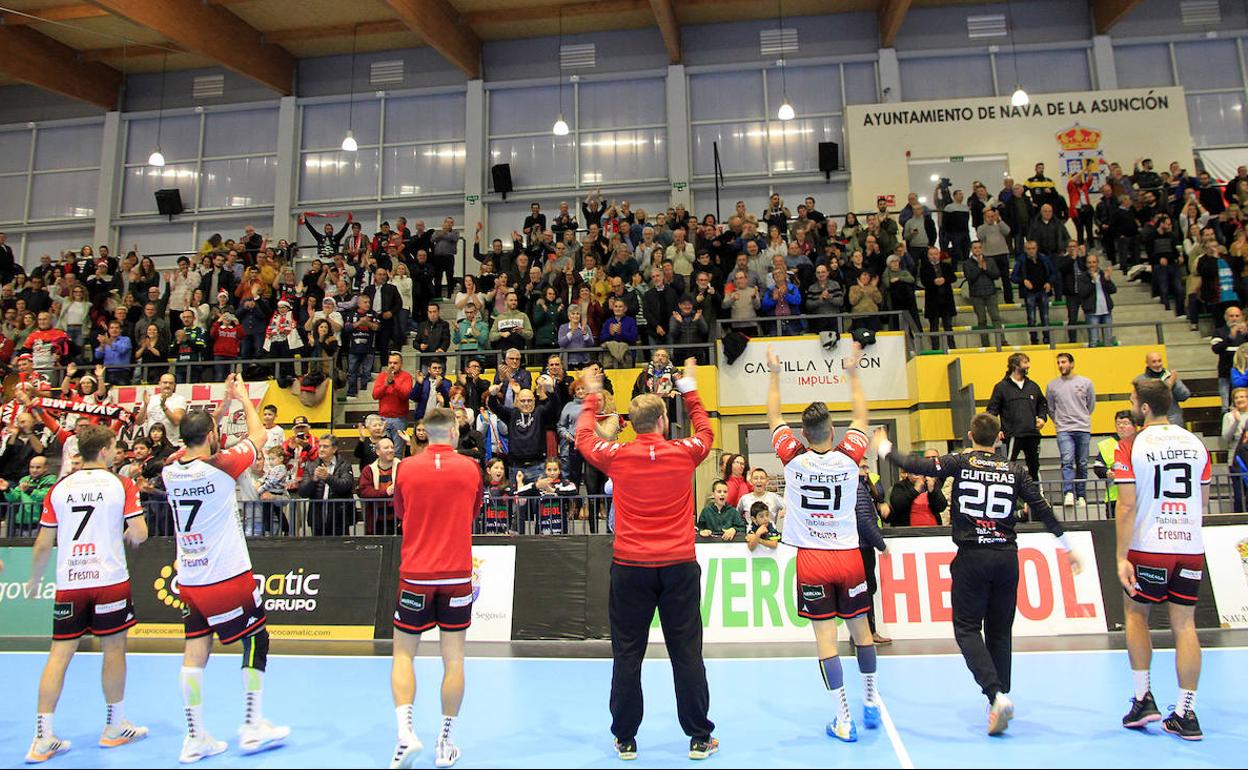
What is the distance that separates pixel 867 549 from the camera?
8477mm

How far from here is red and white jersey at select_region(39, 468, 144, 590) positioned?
19.1ft

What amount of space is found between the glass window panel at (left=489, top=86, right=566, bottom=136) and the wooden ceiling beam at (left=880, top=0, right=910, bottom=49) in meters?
8.54

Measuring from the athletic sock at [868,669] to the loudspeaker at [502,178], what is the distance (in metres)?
19.1

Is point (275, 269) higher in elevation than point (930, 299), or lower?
higher

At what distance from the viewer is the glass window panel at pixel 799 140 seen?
22.6 meters

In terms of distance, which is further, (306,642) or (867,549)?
(306,642)

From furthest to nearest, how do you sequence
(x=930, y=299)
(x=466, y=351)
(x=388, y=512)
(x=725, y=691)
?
(x=930, y=299), (x=466, y=351), (x=388, y=512), (x=725, y=691)

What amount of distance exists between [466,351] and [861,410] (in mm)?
9998

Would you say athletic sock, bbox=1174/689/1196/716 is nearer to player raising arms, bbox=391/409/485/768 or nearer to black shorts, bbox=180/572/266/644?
player raising arms, bbox=391/409/485/768

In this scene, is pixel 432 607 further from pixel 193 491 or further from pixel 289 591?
pixel 289 591

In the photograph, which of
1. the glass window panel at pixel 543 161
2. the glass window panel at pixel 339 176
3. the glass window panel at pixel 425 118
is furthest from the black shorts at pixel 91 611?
the glass window panel at pixel 425 118

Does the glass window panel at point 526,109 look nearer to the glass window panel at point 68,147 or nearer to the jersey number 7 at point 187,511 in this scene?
the glass window panel at point 68,147

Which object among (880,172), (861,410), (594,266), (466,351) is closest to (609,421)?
(861,410)

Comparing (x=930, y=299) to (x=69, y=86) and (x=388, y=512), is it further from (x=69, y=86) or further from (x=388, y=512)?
(x=69, y=86)
